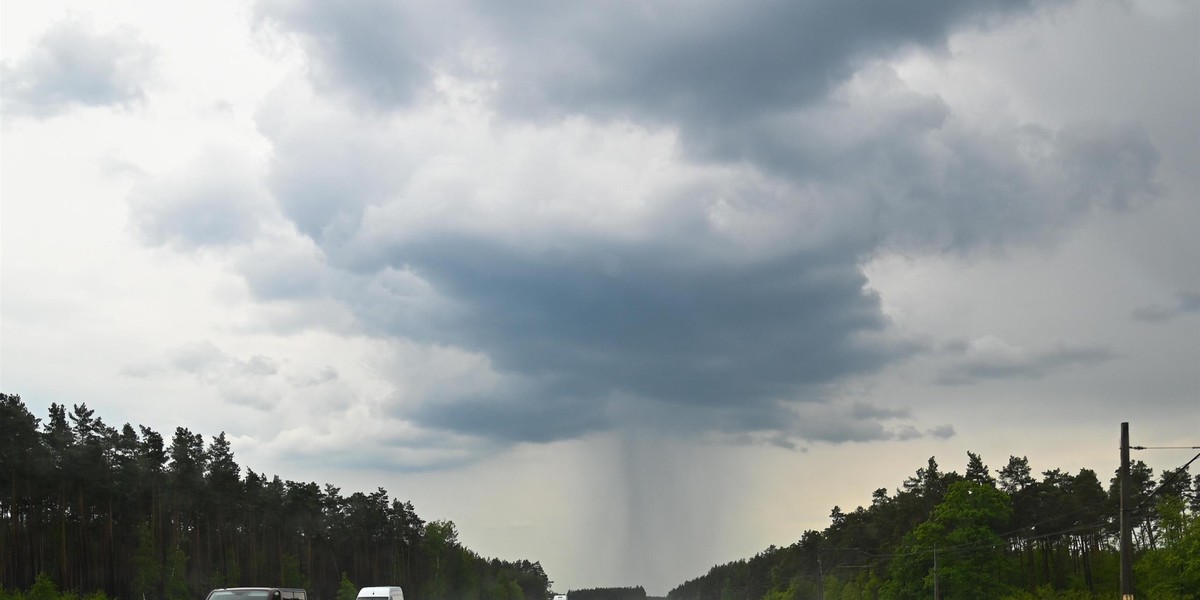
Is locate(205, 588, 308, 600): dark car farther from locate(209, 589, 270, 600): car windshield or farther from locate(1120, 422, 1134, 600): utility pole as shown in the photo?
locate(1120, 422, 1134, 600): utility pole

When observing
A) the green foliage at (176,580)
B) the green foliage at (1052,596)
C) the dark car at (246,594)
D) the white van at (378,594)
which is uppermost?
the dark car at (246,594)

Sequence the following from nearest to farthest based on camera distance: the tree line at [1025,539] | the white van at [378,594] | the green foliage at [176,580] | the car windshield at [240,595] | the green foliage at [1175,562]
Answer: the car windshield at [240,595] < the white van at [378,594] < the green foliage at [1175,562] < the tree line at [1025,539] < the green foliage at [176,580]

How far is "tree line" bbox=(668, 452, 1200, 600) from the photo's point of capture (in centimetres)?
9325

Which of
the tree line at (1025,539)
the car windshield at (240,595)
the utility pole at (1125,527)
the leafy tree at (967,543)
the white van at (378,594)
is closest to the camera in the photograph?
the car windshield at (240,595)

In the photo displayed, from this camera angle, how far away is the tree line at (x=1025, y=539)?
3671 inches

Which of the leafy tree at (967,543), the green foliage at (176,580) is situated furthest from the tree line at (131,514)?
the leafy tree at (967,543)

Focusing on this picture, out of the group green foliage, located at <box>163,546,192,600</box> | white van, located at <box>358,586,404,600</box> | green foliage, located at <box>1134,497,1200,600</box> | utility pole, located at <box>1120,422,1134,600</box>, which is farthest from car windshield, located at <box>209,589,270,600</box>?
green foliage, located at <box>163,546,192,600</box>

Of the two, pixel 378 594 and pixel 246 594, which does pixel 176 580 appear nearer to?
pixel 378 594

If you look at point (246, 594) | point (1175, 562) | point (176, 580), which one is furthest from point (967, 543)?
point (246, 594)

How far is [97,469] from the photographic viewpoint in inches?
4050

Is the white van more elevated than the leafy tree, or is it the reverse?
the white van

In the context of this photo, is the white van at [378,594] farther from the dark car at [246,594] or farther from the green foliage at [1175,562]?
the green foliage at [1175,562]

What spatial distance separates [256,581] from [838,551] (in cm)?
9337

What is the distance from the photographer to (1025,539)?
12212 centimetres
